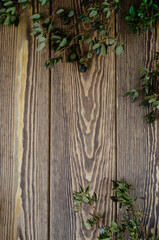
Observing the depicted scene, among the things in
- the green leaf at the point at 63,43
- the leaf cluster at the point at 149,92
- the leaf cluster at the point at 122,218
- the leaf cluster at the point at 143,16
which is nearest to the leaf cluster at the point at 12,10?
the green leaf at the point at 63,43

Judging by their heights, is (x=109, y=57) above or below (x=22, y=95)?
above

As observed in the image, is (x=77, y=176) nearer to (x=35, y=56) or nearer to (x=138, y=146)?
(x=138, y=146)

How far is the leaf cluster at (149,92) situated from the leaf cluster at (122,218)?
29 cm

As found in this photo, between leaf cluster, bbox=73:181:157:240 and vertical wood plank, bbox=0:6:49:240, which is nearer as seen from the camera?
leaf cluster, bbox=73:181:157:240

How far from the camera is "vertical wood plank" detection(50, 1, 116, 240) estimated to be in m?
0.96

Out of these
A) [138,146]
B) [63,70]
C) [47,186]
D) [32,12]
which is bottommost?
[47,186]

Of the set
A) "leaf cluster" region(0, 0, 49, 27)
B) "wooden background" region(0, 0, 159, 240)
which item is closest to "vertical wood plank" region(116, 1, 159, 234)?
"wooden background" region(0, 0, 159, 240)

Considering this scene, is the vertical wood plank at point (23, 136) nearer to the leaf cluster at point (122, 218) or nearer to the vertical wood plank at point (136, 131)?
the leaf cluster at point (122, 218)

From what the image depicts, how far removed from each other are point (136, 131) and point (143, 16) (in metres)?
0.42

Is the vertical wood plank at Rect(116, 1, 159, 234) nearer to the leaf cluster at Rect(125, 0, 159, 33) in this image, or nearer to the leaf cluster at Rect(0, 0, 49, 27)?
the leaf cluster at Rect(125, 0, 159, 33)

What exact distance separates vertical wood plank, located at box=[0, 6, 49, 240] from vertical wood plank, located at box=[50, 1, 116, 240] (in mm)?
40

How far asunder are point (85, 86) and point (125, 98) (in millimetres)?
165

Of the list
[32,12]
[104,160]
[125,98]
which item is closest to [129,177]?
[104,160]

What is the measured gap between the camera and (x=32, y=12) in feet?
3.22
